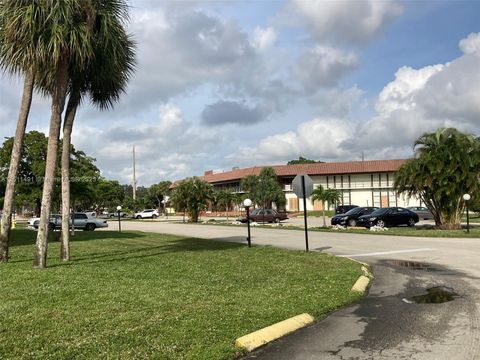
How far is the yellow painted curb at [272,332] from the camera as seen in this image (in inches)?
223

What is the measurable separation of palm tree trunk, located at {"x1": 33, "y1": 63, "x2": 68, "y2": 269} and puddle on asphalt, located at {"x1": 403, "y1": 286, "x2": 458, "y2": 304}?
321 inches

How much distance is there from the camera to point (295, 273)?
36.0 feet

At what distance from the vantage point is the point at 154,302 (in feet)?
24.8

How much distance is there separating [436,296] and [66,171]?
31.4ft

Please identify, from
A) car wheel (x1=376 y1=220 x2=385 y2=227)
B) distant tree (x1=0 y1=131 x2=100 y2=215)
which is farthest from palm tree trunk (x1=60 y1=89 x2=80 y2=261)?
car wheel (x1=376 y1=220 x2=385 y2=227)

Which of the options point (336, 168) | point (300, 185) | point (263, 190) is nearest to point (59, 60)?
point (300, 185)

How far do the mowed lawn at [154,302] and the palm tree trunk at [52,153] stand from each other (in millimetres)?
932

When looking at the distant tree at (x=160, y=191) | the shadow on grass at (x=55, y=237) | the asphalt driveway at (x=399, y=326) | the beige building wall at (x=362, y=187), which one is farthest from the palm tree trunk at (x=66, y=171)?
the distant tree at (x=160, y=191)

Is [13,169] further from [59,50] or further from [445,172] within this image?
[445,172]

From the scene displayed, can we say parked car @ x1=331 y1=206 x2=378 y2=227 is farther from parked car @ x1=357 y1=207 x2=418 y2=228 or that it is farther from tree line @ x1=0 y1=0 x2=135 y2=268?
tree line @ x1=0 y1=0 x2=135 y2=268

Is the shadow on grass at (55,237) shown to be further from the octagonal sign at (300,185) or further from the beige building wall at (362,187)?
the beige building wall at (362,187)

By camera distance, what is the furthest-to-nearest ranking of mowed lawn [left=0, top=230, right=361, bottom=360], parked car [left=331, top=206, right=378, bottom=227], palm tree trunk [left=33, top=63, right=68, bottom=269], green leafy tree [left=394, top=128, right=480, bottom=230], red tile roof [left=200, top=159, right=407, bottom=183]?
red tile roof [left=200, top=159, right=407, bottom=183], parked car [left=331, top=206, right=378, bottom=227], green leafy tree [left=394, top=128, right=480, bottom=230], palm tree trunk [left=33, top=63, right=68, bottom=269], mowed lawn [left=0, top=230, right=361, bottom=360]

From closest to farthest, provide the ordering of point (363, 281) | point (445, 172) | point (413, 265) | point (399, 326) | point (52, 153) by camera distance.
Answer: point (399, 326), point (363, 281), point (52, 153), point (413, 265), point (445, 172)

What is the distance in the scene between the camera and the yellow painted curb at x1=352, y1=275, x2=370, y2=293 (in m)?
9.28
